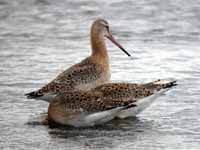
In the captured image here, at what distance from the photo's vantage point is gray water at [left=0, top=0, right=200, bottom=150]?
9.95 metres

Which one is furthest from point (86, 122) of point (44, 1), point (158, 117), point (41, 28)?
point (44, 1)

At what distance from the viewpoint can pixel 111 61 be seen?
1416cm

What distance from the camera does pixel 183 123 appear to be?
413 inches

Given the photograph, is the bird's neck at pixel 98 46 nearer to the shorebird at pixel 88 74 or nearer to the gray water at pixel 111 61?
the shorebird at pixel 88 74

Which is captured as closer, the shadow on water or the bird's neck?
the shadow on water

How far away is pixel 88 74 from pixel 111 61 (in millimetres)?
2731

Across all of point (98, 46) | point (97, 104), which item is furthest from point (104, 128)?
point (98, 46)

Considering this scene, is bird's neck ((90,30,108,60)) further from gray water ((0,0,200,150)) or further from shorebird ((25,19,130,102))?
gray water ((0,0,200,150))

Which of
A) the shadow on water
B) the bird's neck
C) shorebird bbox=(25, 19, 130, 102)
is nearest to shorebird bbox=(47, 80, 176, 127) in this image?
the shadow on water

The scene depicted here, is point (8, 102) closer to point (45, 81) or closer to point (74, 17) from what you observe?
point (45, 81)

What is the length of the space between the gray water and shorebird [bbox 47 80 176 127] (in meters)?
0.13

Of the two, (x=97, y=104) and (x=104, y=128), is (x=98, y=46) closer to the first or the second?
(x=97, y=104)

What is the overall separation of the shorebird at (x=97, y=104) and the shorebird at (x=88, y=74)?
0.32 metres

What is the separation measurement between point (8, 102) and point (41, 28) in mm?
5813
